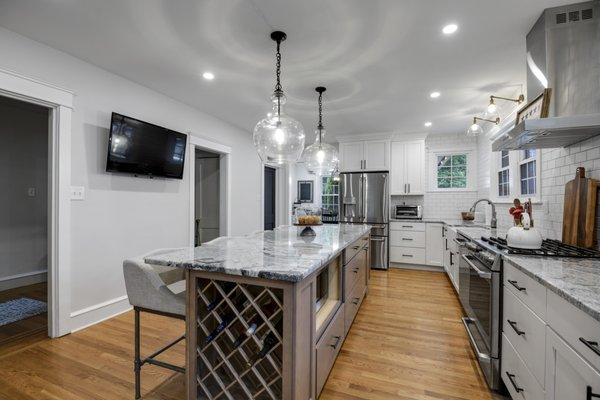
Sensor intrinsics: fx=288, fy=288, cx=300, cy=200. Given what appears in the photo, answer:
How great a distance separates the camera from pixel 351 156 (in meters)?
5.61

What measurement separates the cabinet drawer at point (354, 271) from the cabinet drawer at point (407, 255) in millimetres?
2028

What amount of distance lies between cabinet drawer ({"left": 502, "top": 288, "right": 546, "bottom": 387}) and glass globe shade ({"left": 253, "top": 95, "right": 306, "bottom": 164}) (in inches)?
72.6

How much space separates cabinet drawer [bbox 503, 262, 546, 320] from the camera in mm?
1299

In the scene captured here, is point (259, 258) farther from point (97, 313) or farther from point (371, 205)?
point (371, 205)

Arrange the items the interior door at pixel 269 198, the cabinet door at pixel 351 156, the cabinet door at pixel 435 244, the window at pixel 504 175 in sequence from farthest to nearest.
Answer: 1. the interior door at pixel 269 198
2. the cabinet door at pixel 351 156
3. the cabinet door at pixel 435 244
4. the window at pixel 504 175

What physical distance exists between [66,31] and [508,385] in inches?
154

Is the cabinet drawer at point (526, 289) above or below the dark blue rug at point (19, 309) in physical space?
above

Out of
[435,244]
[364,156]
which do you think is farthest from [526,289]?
[364,156]

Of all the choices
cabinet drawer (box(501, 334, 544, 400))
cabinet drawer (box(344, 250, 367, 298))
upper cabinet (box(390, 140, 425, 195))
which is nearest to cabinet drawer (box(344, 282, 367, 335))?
cabinet drawer (box(344, 250, 367, 298))

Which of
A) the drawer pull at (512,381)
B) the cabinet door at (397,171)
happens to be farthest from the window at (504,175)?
the drawer pull at (512,381)

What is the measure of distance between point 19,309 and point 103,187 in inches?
67.0

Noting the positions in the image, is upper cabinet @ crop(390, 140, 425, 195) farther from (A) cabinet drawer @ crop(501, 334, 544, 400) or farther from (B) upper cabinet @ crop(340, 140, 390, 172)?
(A) cabinet drawer @ crop(501, 334, 544, 400)

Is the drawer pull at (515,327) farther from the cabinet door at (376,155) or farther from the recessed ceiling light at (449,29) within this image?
the cabinet door at (376,155)

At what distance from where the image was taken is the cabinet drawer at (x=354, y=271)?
7.73 ft
